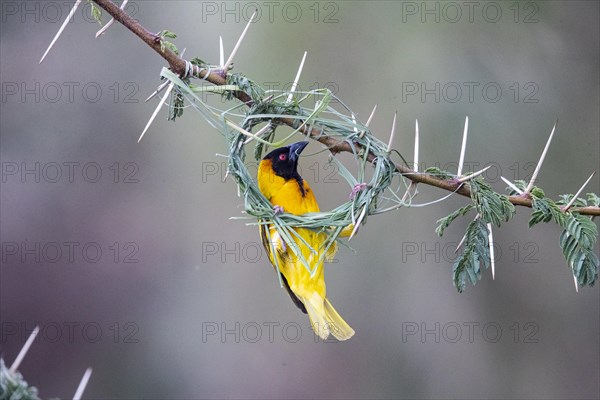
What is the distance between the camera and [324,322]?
312 cm

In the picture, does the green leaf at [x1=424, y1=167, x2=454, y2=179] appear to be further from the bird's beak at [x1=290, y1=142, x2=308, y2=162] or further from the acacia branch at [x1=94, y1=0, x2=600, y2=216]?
the bird's beak at [x1=290, y1=142, x2=308, y2=162]

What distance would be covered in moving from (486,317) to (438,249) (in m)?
0.56

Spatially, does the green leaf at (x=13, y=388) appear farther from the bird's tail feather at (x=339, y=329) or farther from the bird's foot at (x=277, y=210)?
the bird's tail feather at (x=339, y=329)

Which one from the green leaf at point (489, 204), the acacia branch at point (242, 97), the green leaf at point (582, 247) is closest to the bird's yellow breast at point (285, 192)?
the acacia branch at point (242, 97)

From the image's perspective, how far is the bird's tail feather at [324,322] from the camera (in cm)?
312

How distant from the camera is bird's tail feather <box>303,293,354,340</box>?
312 cm

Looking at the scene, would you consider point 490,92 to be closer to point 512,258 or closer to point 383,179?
point 512,258

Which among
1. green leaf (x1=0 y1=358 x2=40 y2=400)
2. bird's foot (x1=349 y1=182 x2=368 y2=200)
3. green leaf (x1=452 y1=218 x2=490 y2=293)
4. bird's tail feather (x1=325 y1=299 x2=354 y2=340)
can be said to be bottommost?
green leaf (x1=0 y1=358 x2=40 y2=400)

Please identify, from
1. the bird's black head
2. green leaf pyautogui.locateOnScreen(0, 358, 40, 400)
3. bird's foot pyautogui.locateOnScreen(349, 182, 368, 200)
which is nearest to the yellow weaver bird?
the bird's black head

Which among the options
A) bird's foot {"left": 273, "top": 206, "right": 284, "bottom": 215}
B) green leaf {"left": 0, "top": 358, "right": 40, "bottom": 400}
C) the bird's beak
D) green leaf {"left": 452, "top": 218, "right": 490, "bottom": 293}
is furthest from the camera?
the bird's beak

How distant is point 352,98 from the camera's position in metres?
4.68

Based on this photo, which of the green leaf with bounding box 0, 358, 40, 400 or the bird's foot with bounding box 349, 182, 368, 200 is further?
the bird's foot with bounding box 349, 182, 368, 200

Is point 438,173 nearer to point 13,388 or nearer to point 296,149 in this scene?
point 296,149

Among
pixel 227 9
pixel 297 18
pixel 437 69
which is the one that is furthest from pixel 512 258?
pixel 227 9
